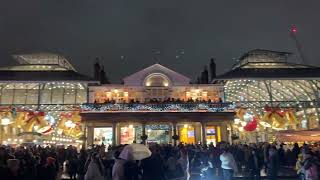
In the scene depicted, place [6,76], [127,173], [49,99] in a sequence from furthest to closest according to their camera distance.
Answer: [49,99] → [6,76] → [127,173]

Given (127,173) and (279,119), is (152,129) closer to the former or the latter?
(279,119)

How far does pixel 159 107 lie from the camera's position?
30656mm

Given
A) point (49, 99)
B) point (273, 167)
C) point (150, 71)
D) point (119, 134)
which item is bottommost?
point (273, 167)

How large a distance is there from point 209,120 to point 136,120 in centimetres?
632

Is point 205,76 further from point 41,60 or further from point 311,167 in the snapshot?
point 311,167

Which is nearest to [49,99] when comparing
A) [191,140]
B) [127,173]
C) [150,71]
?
[150,71]

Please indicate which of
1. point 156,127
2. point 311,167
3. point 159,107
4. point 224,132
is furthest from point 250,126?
point 311,167

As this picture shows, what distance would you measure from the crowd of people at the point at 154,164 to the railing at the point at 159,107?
10.8 m

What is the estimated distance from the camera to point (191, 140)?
34.4 metres

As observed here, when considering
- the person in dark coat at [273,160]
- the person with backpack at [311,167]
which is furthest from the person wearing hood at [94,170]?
the person in dark coat at [273,160]

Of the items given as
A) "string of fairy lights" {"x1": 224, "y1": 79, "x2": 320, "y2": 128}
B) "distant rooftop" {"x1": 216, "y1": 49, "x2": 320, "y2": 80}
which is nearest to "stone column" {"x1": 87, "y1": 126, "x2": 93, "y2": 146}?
"distant rooftop" {"x1": 216, "y1": 49, "x2": 320, "y2": 80}

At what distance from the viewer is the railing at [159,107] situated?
30141 millimetres

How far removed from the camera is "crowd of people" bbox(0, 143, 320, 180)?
26.4 feet

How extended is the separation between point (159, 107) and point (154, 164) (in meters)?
21.5
